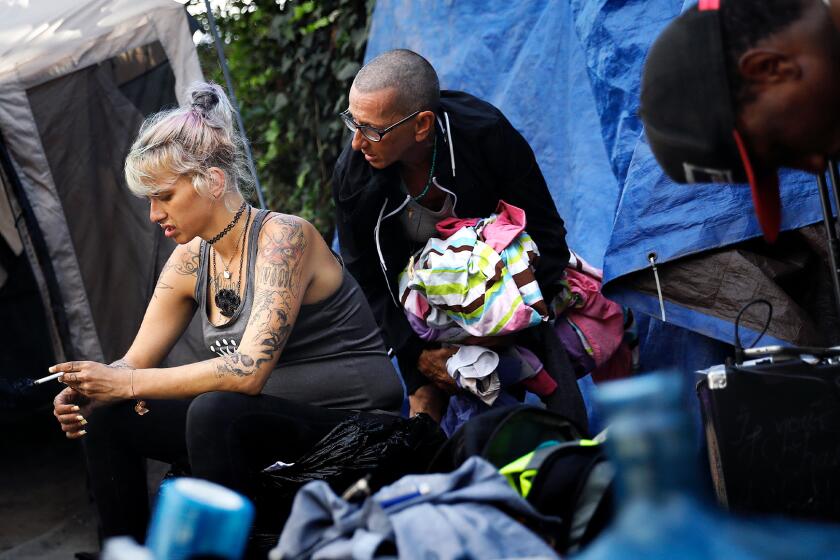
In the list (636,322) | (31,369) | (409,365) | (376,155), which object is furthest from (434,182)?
(31,369)

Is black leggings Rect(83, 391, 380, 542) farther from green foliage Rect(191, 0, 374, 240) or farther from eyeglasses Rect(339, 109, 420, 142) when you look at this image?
green foliage Rect(191, 0, 374, 240)

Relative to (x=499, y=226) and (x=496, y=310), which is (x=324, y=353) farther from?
(x=499, y=226)

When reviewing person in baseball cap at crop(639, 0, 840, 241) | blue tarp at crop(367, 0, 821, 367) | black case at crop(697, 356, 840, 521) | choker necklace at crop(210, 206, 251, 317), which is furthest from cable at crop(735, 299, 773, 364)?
choker necklace at crop(210, 206, 251, 317)

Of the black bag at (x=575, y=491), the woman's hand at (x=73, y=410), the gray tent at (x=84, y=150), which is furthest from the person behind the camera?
the gray tent at (x=84, y=150)

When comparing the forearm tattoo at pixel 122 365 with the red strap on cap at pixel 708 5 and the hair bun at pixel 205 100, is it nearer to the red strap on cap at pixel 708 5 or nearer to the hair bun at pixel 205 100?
the hair bun at pixel 205 100

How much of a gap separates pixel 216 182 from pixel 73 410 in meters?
0.69

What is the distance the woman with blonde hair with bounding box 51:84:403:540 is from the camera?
254 centimetres

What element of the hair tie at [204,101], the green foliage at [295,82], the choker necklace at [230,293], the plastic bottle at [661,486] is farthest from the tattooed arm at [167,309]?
the green foliage at [295,82]

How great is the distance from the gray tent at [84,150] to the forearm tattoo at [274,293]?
1516 millimetres

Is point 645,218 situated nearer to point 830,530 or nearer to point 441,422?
point 441,422

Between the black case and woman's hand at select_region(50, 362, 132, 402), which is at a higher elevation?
woman's hand at select_region(50, 362, 132, 402)

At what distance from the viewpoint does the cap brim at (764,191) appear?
1572mm

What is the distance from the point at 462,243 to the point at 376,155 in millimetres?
371

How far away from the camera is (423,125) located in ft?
9.85
